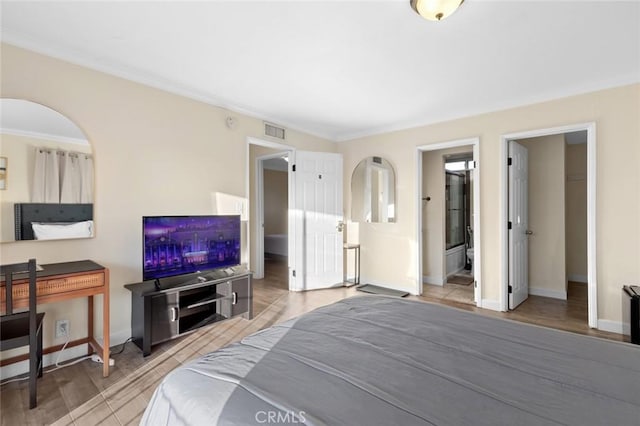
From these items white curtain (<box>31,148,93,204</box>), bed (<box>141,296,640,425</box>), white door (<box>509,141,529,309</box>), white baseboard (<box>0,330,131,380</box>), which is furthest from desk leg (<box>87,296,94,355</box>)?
white door (<box>509,141,529,309</box>)

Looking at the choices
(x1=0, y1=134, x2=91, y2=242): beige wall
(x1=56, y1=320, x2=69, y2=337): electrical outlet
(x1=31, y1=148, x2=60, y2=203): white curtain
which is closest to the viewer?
(x1=0, y1=134, x2=91, y2=242): beige wall

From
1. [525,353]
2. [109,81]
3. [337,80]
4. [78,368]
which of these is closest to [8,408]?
[78,368]

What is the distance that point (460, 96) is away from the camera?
133 inches

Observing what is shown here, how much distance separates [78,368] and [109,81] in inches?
92.8

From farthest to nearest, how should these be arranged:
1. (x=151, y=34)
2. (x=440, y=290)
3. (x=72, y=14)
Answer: (x=440, y=290), (x=151, y=34), (x=72, y=14)

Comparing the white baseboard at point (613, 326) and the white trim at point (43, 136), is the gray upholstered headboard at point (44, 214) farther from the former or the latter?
the white baseboard at point (613, 326)

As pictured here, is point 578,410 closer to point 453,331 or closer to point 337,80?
point 453,331

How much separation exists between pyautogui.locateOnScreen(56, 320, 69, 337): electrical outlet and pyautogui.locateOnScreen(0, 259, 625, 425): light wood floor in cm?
26

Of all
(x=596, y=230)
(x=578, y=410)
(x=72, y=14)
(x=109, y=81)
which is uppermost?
(x=72, y=14)

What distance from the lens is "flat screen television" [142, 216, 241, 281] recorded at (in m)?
2.60

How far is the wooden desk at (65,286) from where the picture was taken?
1.84m

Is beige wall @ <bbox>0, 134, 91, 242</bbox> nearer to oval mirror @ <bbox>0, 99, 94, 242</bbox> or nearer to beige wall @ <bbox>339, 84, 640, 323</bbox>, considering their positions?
oval mirror @ <bbox>0, 99, 94, 242</bbox>

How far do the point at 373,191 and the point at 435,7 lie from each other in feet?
10.5

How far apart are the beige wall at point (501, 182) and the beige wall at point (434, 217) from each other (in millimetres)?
773
